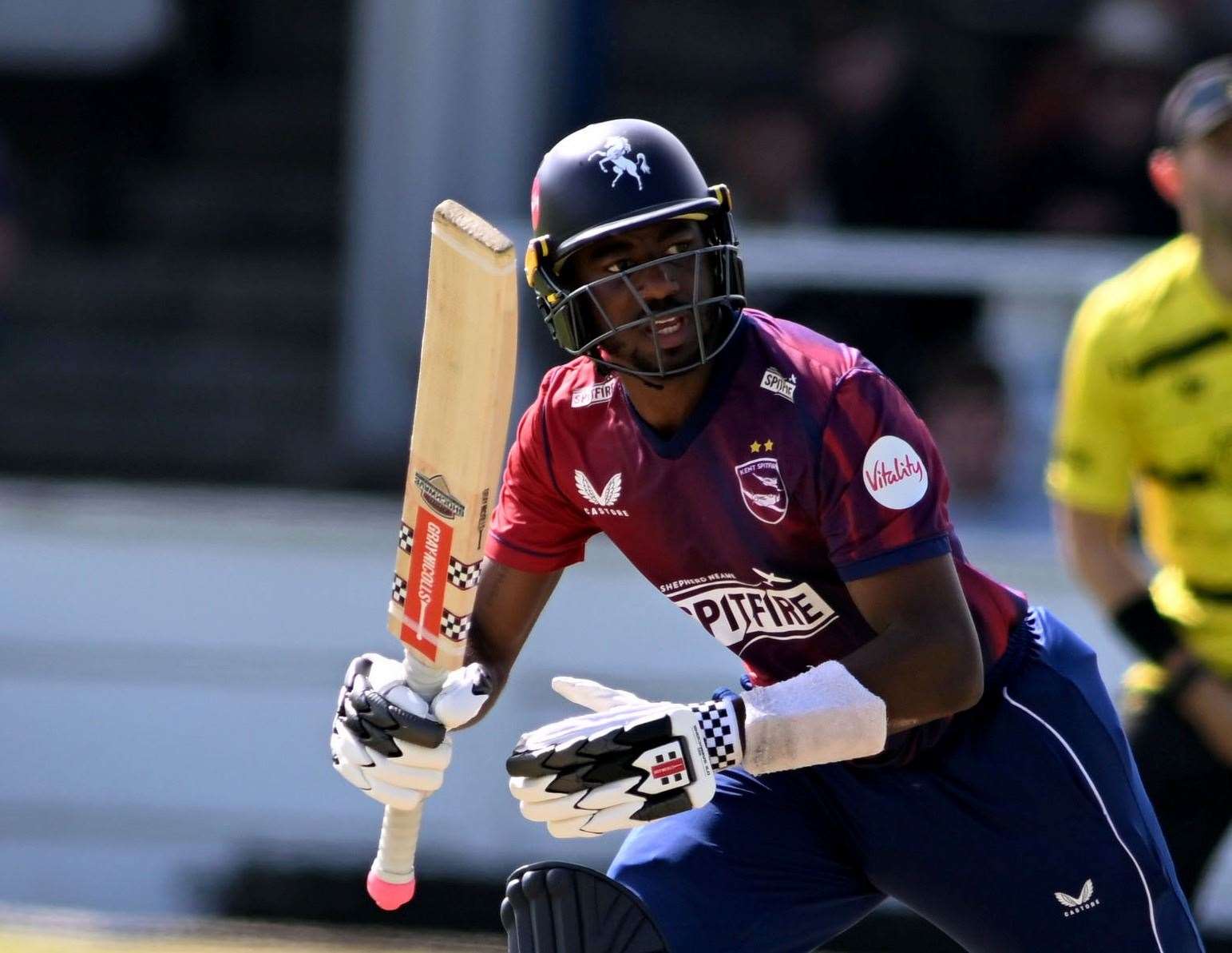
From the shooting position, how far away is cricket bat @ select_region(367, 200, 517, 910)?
246cm

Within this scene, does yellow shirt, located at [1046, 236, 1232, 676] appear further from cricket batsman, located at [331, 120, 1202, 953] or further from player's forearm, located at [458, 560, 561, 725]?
player's forearm, located at [458, 560, 561, 725]

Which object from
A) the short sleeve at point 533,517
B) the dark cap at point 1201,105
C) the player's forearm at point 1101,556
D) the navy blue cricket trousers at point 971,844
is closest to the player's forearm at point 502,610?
the short sleeve at point 533,517

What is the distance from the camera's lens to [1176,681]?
3.64m

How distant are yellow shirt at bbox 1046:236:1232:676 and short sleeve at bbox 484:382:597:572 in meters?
1.25

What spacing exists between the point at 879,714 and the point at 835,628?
11.9 inches

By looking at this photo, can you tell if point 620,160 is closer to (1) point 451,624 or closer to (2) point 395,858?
(1) point 451,624

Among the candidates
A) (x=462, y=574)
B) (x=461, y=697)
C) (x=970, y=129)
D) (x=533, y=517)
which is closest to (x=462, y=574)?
(x=462, y=574)

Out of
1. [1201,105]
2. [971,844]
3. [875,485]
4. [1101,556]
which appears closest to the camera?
[875,485]

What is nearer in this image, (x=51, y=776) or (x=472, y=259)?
(x=472, y=259)

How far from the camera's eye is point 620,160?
8.55ft

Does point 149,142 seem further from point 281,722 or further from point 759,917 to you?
point 759,917

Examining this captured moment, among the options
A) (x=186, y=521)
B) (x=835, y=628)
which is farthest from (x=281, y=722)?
(x=835, y=628)

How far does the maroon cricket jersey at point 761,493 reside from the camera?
2486 millimetres

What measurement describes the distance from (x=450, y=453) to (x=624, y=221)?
0.37 m
